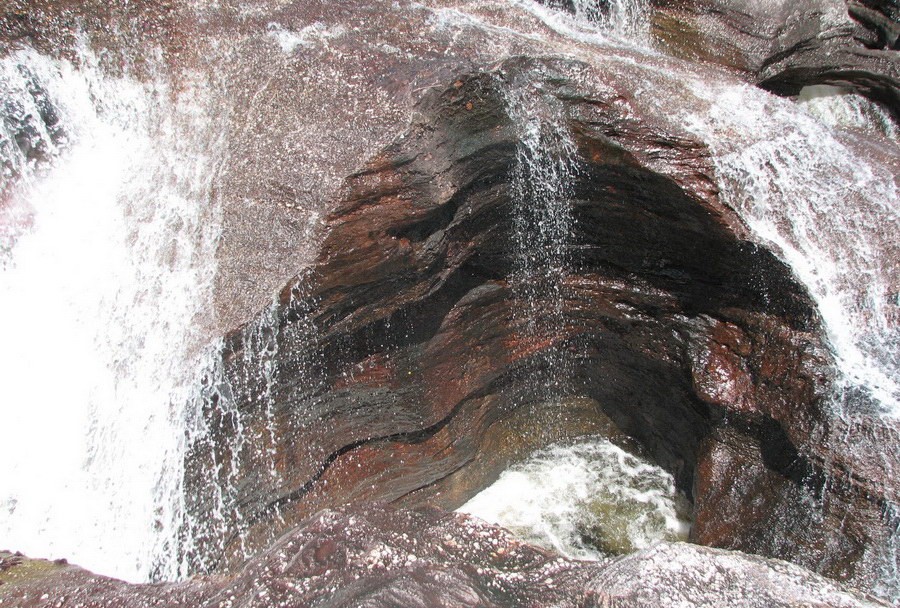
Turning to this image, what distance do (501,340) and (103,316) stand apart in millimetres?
2937

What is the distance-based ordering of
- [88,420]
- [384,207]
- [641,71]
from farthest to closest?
[641,71]
[384,207]
[88,420]

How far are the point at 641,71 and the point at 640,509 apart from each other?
3.55 metres

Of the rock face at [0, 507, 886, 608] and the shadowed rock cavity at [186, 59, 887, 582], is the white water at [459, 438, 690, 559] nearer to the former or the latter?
the shadowed rock cavity at [186, 59, 887, 582]

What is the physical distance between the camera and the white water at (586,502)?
556cm

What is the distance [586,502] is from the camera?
590cm

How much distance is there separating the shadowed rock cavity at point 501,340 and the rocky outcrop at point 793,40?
2900 millimetres

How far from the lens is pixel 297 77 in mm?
4855

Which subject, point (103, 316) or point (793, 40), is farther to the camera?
point (793, 40)

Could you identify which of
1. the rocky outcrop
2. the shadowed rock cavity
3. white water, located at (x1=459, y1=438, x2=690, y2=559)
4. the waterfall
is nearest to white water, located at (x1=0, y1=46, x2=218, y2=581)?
the shadowed rock cavity

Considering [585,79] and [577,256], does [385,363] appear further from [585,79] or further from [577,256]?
[585,79]

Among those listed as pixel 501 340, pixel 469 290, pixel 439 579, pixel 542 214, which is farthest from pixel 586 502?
pixel 439 579

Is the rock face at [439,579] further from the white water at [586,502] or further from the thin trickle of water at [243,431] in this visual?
the white water at [586,502]

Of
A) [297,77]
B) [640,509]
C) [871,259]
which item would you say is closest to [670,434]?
[640,509]

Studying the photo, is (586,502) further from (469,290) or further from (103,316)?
(103,316)
